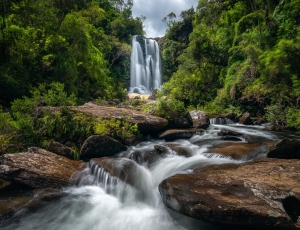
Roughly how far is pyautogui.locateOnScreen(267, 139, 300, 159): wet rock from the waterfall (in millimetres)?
27098

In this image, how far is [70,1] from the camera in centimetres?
1288

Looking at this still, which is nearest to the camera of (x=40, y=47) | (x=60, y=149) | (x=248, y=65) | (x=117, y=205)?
(x=117, y=205)

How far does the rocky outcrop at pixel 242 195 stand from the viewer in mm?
3566

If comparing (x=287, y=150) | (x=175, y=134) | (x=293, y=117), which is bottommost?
(x=287, y=150)

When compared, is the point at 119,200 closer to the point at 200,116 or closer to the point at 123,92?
the point at 200,116

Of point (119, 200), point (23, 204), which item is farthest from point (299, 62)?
point (23, 204)

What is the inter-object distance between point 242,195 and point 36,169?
529cm

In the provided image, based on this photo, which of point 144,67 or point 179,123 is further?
point 144,67

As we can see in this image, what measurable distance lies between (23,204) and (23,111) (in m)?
4.52

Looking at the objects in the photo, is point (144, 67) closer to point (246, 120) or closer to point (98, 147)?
point (246, 120)

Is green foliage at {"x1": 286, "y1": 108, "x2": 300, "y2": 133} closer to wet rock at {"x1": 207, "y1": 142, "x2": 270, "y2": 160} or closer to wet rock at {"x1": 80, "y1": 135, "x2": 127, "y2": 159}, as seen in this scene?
wet rock at {"x1": 207, "y1": 142, "x2": 270, "y2": 160}

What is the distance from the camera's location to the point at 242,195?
3.91m

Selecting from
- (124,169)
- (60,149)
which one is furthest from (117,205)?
(60,149)

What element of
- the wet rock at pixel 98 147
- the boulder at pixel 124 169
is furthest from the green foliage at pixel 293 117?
the wet rock at pixel 98 147
